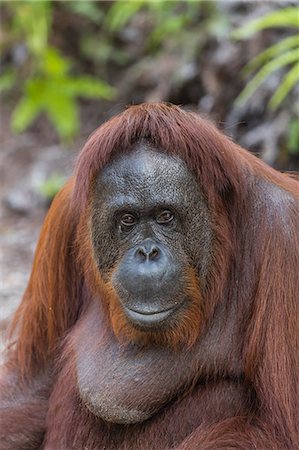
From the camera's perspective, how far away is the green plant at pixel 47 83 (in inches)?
295

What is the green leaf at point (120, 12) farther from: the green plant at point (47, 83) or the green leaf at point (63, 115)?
the green leaf at point (63, 115)

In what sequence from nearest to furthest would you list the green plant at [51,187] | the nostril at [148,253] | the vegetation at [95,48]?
1. the nostril at [148,253]
2. the green plant at [51,187]
3. the vegetation at [95,48]

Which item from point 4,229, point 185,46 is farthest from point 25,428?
point 185,46

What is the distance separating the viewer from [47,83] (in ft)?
25.4

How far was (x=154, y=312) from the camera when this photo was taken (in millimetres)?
2977

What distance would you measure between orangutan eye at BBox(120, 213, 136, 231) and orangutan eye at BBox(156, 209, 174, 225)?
10 centimetres

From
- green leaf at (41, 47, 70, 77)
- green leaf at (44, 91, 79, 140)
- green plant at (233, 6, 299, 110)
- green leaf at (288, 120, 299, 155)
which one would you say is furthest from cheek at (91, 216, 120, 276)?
green leaf at (41, 47, 70, 77)

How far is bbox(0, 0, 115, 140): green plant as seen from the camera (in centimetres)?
750

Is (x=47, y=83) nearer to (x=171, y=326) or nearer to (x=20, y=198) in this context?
(x=20, y=198)

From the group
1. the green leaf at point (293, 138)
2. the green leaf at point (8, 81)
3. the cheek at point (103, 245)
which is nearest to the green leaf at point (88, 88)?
the green leaf at point (8, 81)

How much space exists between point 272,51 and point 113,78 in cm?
259

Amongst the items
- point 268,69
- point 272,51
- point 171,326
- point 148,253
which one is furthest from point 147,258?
point 272,51

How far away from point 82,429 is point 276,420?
0.85 m

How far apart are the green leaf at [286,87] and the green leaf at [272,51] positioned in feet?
0.57
